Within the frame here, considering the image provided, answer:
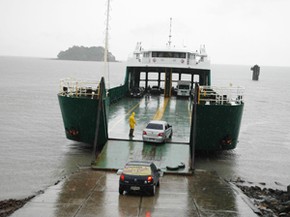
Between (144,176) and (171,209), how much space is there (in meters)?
1.61

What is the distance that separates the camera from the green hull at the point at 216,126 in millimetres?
25016

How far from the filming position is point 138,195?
674 inches

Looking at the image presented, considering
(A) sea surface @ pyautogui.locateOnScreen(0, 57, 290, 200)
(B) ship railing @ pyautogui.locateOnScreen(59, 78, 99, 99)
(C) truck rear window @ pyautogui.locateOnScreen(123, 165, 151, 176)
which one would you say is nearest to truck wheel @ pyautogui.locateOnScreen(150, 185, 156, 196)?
(C) truck rear window @ pyautogui.locateOnScreen(123, 165, 151, 176)

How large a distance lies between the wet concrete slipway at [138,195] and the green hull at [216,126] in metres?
1.10

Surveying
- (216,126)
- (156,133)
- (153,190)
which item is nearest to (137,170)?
(153,190)

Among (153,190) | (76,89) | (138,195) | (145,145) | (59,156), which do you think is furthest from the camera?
(59,156)

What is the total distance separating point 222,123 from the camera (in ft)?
84.0

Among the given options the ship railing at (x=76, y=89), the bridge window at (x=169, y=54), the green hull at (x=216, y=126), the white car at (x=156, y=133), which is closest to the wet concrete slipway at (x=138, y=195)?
the white car at (x=156, y=133)

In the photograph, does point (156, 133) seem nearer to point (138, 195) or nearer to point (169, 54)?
point (138, 195)

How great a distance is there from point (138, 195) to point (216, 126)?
9.82m

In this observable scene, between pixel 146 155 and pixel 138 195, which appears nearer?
pixel 138 195

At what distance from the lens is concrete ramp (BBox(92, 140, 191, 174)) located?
69.5 feet

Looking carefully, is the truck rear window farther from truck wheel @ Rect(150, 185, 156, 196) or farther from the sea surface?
the sea surface

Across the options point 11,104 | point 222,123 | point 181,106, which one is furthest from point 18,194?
point 11,104
